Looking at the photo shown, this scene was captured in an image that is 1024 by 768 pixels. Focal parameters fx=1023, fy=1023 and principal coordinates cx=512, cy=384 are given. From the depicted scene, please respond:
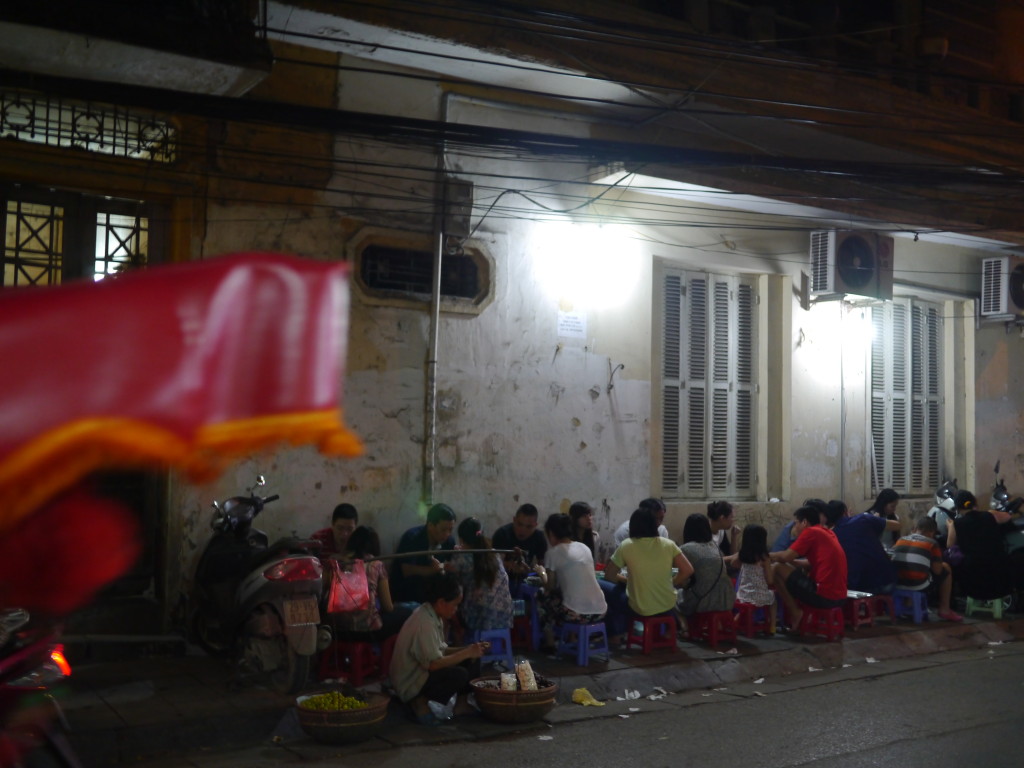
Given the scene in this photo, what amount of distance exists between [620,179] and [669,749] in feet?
19.2

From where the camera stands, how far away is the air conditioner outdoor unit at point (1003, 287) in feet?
47.6

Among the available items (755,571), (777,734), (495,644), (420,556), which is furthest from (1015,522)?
(420,556)

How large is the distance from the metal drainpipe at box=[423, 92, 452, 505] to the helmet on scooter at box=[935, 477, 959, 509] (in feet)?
24.2

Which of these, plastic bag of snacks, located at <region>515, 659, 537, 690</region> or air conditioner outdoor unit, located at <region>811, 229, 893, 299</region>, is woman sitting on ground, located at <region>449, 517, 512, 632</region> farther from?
air conditioner outdoor unit, located at <region>811, 229, 893, 299</region>

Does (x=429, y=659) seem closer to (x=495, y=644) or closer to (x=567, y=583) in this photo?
(x=495, y=644)

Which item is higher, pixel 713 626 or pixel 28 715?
pixel 28 715

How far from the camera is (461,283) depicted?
10.2 m

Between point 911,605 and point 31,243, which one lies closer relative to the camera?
point 31,243

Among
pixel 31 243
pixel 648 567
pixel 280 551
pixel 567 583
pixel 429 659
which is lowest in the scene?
pixel 429 659

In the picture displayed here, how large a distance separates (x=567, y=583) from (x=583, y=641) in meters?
0.49

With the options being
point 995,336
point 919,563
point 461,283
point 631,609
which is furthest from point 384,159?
point 995,336

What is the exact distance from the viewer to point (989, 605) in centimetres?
1193

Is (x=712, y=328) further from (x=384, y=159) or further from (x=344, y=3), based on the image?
(x=344, y=3)

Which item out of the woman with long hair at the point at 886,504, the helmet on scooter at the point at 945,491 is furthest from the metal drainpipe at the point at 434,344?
the helmet on scooter at the point at 945,491
